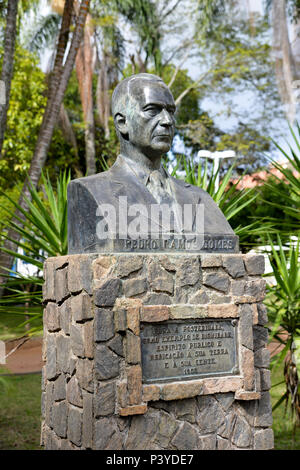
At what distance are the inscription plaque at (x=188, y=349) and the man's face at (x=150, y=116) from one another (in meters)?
1.27

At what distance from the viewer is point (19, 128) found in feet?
43.0

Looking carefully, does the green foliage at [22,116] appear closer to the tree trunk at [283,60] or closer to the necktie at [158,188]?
the tree trunk at [283,60]

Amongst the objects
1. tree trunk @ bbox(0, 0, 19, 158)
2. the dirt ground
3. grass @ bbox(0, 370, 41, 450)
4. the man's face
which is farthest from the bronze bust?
the dirt ground

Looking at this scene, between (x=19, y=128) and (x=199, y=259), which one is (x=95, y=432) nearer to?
(x=199, y=259)

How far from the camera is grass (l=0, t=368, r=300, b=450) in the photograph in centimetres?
641

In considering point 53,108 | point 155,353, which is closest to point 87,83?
point 53,108

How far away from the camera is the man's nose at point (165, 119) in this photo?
159 inches

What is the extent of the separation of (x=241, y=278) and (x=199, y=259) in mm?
395

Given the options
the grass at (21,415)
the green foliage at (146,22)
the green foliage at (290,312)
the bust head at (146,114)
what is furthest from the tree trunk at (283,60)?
the bust head at (146,114)

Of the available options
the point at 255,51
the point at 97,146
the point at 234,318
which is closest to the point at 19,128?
the point at 97,146

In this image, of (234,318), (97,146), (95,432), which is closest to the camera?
(95,432)

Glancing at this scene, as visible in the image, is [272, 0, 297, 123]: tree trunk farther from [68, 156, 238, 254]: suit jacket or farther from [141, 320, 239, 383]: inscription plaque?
[141, 320, 239, 383]: inscription plaque

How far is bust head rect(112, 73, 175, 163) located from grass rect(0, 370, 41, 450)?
274 cm

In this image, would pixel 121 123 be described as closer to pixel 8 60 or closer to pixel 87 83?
pixel 8 60
